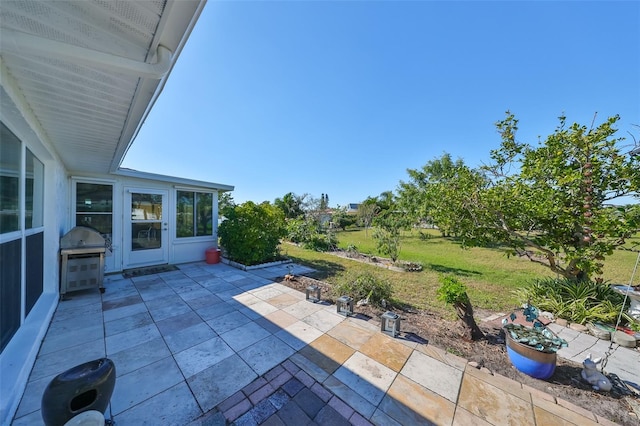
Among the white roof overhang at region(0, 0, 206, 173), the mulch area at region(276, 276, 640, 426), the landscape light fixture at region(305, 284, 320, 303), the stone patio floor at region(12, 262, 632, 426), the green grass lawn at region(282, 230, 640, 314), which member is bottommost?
the green grass lawn at region(282, 230, 640, 314)

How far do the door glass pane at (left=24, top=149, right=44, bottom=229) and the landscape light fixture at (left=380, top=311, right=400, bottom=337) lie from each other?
4665mm

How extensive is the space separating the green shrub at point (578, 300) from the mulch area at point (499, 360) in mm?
1042

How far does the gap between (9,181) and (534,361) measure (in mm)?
5599

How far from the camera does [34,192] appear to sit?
300 centimetres

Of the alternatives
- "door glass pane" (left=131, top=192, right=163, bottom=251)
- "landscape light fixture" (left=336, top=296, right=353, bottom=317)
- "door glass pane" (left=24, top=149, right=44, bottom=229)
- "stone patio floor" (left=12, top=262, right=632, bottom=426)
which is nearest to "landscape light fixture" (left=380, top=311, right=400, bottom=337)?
"stone patio floor" (left=12, top=262, right=632, bottom=426)

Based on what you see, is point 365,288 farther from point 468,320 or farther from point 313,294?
point 468,320

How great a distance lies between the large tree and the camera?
3569mm

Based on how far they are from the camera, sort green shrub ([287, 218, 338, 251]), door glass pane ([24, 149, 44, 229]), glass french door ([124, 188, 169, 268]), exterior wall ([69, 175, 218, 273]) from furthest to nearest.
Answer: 1. green shrub ([287, 218, 338, 251])
2. glass french door ([124, 188, 169, 268])
3. exterior wall ([69, 175, 218, 273])
4. door glass pane ([24, 149, 44, 229])

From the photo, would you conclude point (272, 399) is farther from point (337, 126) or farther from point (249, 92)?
point (337, 126)

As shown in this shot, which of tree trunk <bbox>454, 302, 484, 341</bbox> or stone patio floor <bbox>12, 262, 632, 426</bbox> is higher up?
tree trunk <bbox>454, 302, 484, 341</bbox>

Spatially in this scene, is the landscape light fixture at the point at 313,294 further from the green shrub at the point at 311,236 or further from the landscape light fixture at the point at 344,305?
the green shrub at the point at 311,236

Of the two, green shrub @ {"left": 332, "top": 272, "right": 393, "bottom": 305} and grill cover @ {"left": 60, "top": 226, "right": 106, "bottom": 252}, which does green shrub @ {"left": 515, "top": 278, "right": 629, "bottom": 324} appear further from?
grill cover @ {"left": 60, "top": 226, "right": 106, "bottom": 252}

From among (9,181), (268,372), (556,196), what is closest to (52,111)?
(9,181)

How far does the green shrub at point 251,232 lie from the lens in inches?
253
